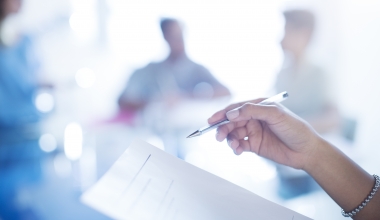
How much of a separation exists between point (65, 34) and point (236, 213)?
8.49 ft

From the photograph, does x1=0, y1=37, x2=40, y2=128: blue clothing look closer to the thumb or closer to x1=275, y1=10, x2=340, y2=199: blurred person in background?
x1=275, y1=10, x2=340, y2=199: blurred person in background

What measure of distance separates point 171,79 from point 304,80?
0.70 m

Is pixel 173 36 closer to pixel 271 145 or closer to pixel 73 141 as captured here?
pixel 73 141

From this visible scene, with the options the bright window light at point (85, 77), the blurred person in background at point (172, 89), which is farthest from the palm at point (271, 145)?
the bright window light at point (85, 77)

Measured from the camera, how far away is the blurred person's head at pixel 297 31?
160 cm

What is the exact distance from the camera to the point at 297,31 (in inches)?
63.1

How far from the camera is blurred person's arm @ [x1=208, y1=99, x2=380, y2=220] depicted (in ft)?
1.70

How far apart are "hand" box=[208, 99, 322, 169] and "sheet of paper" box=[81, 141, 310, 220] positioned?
0.12 meters

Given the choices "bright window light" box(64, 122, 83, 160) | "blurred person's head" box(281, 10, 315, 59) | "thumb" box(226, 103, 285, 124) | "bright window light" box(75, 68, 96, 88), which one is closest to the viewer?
"thumb" box(226, 103, 285, 124)

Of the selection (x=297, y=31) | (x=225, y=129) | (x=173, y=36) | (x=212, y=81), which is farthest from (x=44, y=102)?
(x=225, y=129)

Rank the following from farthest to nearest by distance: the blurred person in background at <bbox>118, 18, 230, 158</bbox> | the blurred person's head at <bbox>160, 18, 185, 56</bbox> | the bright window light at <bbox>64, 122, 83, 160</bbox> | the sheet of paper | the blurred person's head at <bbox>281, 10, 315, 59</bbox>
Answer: the bright window light at <bbox>64, 122, 83, 160</bbox> < the blurred person's head at <bbox>160, 18, 185, 56</bbox> < the blurred person in background at <bbox>118, 18, 230, 158</bbox> < the blurred person's head at <bbox>281, 10, 315, 59</bbox> < the sheet of paper

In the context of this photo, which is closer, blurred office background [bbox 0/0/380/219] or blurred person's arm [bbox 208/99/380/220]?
blurred person's arm [bbox 208/99/380/220]

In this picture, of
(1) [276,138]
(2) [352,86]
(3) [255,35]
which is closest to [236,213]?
(1) [276,138]

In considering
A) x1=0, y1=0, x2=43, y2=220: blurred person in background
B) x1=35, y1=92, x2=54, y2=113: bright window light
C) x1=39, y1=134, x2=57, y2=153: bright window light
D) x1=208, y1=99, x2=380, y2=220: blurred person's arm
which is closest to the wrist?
x1=208, y1=99, x2=380, y2=220: blurred person's arm
